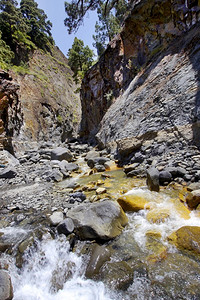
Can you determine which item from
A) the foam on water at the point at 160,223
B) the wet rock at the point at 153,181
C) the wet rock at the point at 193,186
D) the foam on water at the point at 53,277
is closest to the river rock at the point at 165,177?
the wet rock at the point at 153,181

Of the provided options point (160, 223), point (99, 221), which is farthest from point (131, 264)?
point (160, 223)

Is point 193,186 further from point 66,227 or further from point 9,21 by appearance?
point 9,21

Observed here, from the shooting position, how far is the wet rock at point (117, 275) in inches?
81.8

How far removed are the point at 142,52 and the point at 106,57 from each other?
5.47 m

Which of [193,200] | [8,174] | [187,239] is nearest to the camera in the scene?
[187,239]

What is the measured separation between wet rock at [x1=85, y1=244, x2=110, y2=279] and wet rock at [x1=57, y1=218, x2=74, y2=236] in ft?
1.98

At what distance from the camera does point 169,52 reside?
393 inches

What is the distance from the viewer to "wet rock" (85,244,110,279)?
7.59ft

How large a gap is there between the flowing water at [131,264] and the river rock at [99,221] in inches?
7.3

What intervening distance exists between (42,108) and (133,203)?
1958cm

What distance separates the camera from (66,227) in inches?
120

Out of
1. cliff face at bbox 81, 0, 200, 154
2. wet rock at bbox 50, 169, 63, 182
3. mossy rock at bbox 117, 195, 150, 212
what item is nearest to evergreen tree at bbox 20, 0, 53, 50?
cliff face at bbox 81, 0, 200, 154

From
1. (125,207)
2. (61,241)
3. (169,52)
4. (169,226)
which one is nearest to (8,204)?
(61,241)

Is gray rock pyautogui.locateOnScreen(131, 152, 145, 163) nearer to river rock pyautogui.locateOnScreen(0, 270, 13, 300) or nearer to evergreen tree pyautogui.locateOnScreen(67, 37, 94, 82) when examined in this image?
river rock pyautogui.locateOnScreen(0, 270, 13, 300)
